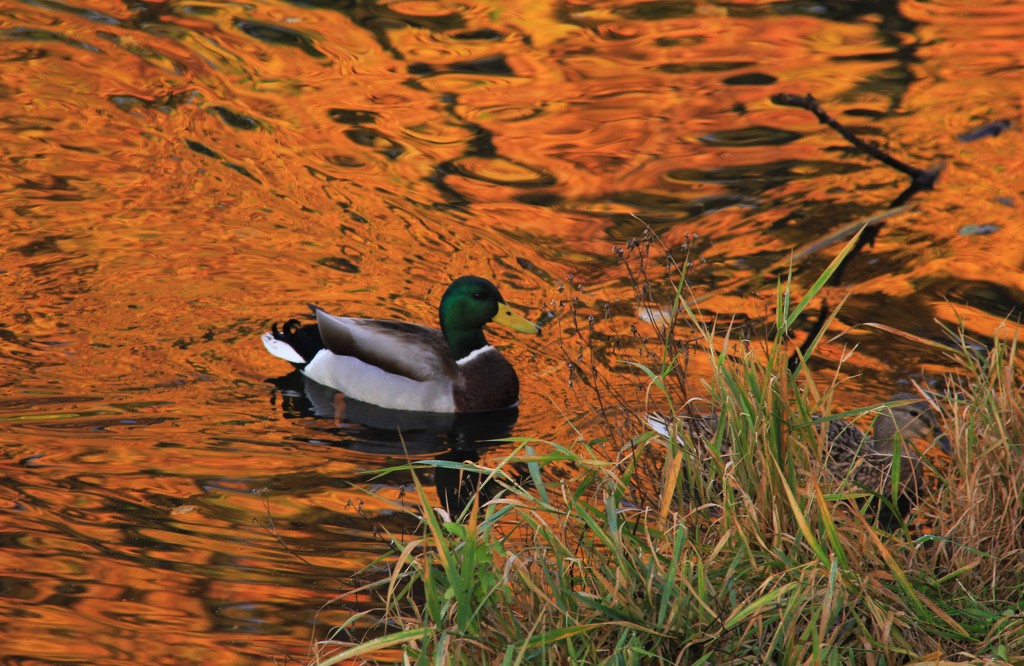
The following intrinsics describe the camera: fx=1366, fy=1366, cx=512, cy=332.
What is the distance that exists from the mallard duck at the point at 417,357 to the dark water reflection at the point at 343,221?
0.55 ft

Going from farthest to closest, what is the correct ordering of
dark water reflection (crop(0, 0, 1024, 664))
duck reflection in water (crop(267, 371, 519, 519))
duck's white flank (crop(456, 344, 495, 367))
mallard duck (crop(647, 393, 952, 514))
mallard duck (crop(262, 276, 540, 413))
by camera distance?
duck's white flank (crop(456, 344, 495, 367)) < mallard duck (crop(262, 276, 540, 413)) < duck reflection in water (crop(267, 371, 519, 519)) < dark water reflection (crop(0, 0, 1024, 664)) < mallard duck (crop(647, 393, 952, 514))

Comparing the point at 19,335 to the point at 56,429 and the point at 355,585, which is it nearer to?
the point at 56,429

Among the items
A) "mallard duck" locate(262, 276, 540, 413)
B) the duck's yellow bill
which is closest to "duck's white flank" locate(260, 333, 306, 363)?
"mallard duck" locate(262, 276, 540, 413)

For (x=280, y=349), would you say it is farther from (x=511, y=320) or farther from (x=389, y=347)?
(x=511, y=320)

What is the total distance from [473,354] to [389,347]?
45cm

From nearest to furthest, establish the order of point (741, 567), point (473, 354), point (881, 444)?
point (741, 567), point (881, 444), point (473, 354)

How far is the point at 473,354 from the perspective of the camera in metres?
7.26

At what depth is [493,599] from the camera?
127 inches

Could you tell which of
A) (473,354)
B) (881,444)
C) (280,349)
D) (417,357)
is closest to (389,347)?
(417,357)

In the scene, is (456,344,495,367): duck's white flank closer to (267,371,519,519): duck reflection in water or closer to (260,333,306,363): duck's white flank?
(267,371,519,519): duck reflection in water

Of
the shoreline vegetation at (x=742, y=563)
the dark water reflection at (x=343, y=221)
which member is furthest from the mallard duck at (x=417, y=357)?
the shoreline vegetation at (x=742, y=563)

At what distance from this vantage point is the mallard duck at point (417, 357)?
709cm

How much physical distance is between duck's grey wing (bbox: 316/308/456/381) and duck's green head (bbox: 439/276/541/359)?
11cm

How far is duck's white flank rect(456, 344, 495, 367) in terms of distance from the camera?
7.23m
